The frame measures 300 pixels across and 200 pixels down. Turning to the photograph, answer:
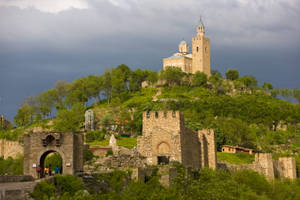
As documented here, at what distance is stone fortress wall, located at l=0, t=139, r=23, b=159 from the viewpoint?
64750 mm

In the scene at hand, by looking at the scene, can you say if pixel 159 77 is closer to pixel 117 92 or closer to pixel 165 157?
pixel 117 92

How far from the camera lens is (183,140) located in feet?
126

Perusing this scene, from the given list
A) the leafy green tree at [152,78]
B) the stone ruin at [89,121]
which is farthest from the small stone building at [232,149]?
the leafy green tree at [152,78]

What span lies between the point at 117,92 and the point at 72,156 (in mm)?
83073

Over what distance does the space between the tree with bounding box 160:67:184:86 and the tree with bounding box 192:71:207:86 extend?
3.01 meters

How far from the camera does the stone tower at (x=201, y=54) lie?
124312 millimetres

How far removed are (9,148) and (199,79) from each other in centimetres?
5641

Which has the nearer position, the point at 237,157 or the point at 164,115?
the point at 164,115

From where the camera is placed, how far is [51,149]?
2856 cm

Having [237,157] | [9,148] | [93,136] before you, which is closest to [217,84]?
[93,136]

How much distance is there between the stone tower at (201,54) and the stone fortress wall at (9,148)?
63.7 meters

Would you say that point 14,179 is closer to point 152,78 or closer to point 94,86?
point 94,86

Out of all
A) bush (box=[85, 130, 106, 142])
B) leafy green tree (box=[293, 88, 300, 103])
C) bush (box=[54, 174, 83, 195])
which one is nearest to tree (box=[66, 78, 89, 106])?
bush (box=[85, 130, 106, 142])

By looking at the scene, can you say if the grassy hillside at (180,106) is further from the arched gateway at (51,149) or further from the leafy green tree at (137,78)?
the arched gateway at (51,149)
